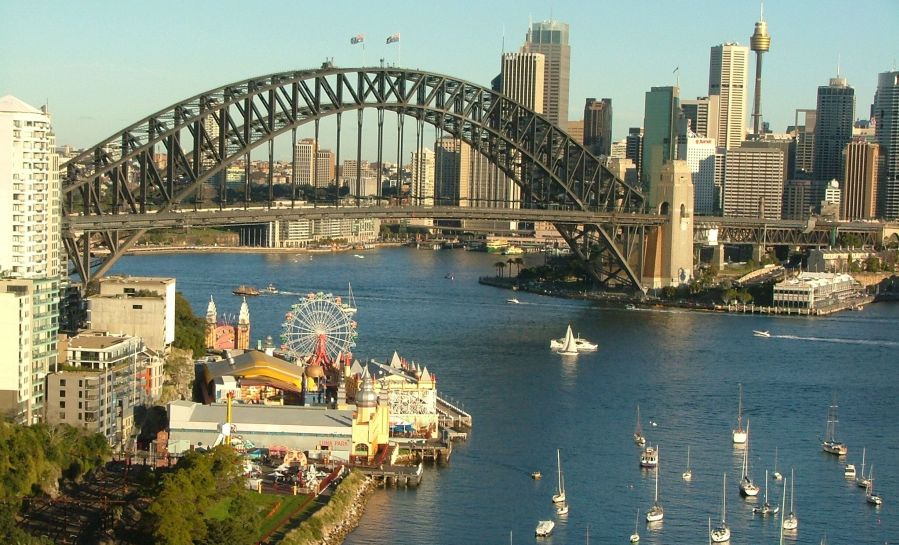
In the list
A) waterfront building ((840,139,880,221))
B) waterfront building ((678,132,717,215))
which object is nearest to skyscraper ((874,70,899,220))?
waterfront building ((840,139,880,221))

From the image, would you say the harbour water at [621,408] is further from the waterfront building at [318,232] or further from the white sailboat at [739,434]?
the waterfront building at [318,232]

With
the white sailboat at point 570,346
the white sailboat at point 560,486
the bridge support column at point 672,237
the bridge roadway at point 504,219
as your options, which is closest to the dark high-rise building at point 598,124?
the bridge roadway at point 504,219

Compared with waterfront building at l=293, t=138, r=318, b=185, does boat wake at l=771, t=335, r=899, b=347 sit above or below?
below

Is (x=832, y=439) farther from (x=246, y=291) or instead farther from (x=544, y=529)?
(x=246, y=291)

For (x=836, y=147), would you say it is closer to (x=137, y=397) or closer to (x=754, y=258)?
(x=754, y=258)

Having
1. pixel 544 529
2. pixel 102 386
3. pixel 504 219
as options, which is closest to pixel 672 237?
pixel 504 219

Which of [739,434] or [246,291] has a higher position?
[246,291]

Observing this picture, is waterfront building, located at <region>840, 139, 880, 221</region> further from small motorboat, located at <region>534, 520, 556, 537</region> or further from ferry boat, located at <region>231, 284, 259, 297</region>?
small motorboat, located at <region>534, 520, 556, 537</region>
